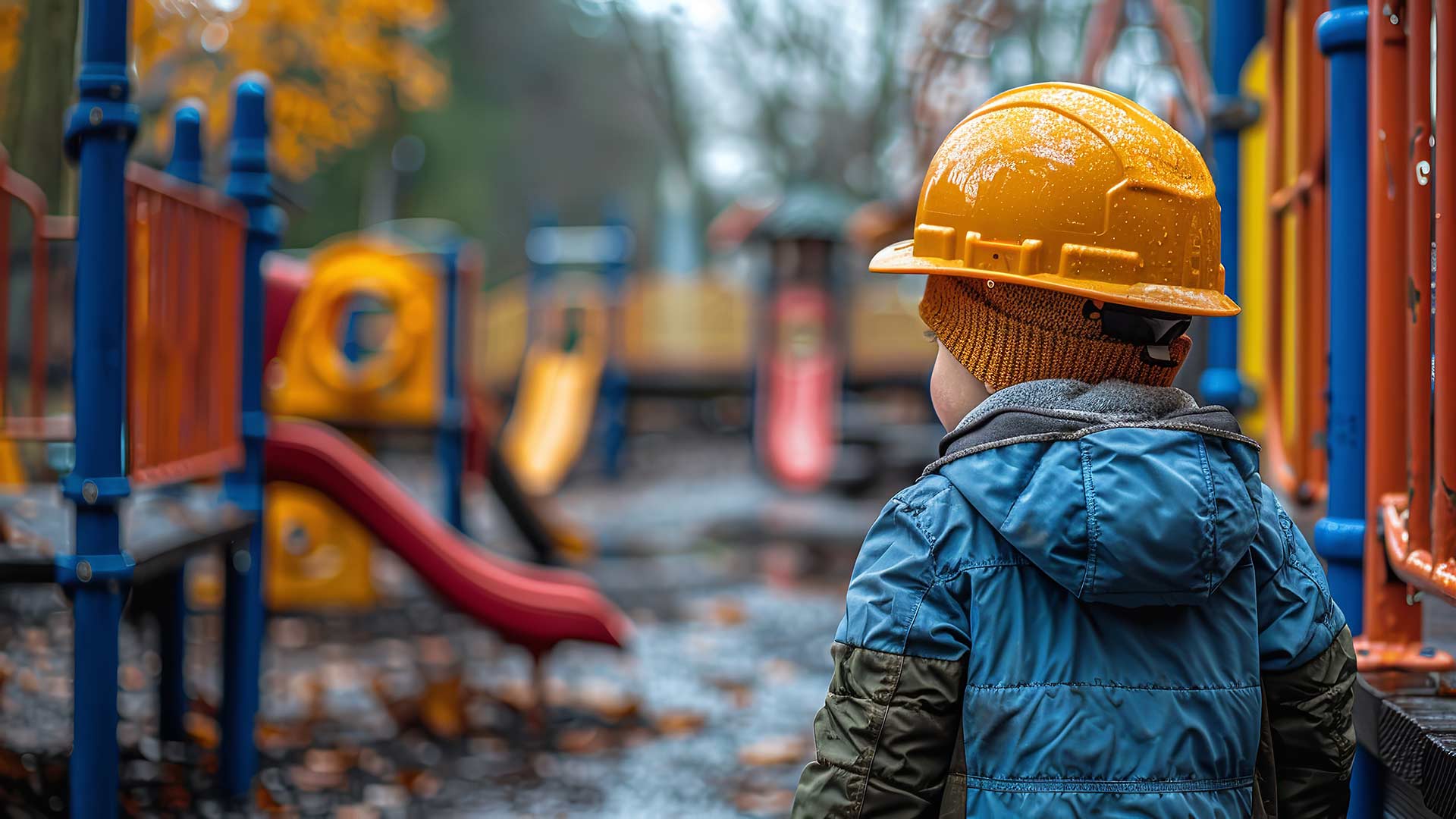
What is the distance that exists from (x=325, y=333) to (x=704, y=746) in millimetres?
4516

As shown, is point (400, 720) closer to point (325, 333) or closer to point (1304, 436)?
point (1304, 436)

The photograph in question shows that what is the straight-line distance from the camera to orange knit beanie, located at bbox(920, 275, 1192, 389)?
1507 mm

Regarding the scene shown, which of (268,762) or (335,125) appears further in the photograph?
(335,125)

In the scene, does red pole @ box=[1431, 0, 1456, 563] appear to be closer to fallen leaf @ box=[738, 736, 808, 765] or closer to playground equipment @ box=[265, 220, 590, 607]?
fallen leaf @ box=[738, 736, 808, 765]

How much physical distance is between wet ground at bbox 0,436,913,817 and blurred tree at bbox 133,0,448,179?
317 cm

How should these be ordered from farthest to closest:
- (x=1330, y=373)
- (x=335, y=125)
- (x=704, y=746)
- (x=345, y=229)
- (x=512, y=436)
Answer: (x=345, y=229) → (x=512, y=436) → (x=335, y=125) → (x=704, y=746) → (x=1330, y=373)

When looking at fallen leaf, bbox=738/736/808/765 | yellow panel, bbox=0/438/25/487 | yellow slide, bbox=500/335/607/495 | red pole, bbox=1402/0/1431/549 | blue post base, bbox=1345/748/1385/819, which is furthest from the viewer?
yellow slide, bbox=500/335/607/495

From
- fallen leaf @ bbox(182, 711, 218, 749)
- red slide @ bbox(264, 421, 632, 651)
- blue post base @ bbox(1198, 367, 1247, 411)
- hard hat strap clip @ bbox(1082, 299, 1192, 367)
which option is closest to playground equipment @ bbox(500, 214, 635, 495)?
red slide @ bbox(264, 421, 632, 651)

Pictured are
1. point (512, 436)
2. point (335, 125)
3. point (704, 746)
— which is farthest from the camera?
point (512, 436)

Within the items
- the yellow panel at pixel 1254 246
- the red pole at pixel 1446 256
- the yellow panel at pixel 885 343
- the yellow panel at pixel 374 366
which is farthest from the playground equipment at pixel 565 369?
the red pole at pixel 1446 256

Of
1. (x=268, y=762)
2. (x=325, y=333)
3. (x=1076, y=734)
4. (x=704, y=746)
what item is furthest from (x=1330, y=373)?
(x=325, y=333)

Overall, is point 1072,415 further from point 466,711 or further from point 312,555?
point 312,555

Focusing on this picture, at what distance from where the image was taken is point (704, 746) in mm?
4504

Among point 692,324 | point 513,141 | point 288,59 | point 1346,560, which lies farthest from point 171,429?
point 513,141
